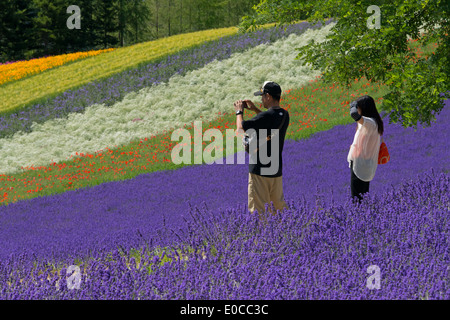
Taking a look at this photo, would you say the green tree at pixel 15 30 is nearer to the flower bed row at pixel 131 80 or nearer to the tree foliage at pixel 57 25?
the tree foliage at pixel 57 25

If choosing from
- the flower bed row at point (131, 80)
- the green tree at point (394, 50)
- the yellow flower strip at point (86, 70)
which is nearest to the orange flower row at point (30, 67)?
the yellow flower strip at point (86, 70)


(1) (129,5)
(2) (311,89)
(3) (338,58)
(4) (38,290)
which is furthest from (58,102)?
(1) (129,5)

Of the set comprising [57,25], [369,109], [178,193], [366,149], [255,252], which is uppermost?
[57,25]

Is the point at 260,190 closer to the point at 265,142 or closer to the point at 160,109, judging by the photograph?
the point at 265,142

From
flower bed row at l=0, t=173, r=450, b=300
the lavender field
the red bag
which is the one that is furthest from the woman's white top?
flower bed row at l=0, t=173, r=450, b=300

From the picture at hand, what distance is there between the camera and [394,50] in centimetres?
836

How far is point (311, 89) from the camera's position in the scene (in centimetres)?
2123

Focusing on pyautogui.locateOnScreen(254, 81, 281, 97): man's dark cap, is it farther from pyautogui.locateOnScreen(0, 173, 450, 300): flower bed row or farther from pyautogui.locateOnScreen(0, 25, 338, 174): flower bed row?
pyautogui.locateOnScreen(0, 25, 338, 174): flower bed row

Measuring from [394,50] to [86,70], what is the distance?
81.3 feet

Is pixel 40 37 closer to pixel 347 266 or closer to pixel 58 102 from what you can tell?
pixel 58 102

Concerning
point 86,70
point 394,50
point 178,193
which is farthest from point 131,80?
point 394,50

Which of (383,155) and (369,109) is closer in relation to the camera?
(369,109)

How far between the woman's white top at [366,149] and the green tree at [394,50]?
117 centimetres

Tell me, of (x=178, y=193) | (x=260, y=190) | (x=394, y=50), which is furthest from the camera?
(x=178, y=193)
